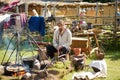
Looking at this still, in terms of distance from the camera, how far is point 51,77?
8.16 m

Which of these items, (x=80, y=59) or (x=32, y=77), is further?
(x=80, y=59)

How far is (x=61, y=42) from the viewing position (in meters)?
10.6

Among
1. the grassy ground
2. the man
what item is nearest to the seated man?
the grassy ground

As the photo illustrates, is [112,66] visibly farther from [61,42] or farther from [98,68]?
[98,68]

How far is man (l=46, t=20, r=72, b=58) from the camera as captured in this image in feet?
34.1

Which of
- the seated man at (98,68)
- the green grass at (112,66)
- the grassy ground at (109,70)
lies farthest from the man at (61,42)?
the seated man at (98,68)

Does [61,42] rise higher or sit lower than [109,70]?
higher

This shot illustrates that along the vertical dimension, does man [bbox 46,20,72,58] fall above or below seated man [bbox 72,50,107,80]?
above

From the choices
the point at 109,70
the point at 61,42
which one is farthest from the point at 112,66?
the point at 61,42

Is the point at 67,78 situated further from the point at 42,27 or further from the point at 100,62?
the point at 42,27

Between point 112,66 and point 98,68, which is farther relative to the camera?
point 112,66

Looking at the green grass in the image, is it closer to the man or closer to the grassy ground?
the grassy ground

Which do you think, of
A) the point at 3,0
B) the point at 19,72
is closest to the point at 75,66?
the point at 19,72

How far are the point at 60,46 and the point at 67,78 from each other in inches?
61.0
